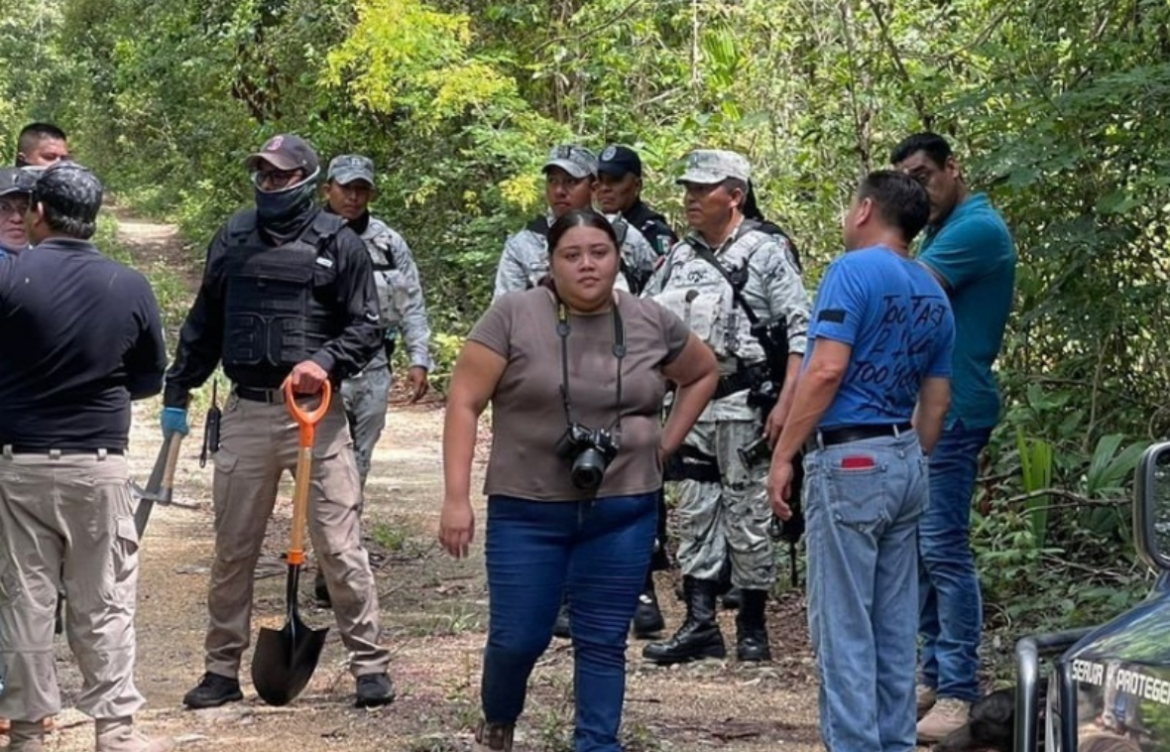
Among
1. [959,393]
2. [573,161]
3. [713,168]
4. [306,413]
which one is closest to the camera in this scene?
[959,393]

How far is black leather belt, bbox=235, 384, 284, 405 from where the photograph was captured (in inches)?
264

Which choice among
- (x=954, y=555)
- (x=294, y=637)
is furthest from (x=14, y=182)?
(x=954, y=555)

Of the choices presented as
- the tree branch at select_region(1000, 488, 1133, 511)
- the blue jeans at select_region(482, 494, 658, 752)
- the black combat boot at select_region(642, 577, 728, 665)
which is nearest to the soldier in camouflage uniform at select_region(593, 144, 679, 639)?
the black combat boot at select_region(642, 577, 728, 665)

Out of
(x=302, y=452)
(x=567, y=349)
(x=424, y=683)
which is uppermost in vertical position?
(x=567, y=349)

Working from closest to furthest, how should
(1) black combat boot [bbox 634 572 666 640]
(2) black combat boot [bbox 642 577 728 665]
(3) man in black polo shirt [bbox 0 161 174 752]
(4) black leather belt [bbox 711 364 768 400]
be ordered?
(3) man in black polo shirt [bbox 0 161 174 752] → (4) black leather belt [bbox 711 364 768 400] → (2) black combat boot [bbox 642 577 728 665] → (1) black combat boot [bbox 634 572 666 640]

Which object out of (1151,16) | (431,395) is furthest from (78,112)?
(1151,16)

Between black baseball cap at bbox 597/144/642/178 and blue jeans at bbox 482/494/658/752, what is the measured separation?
3.08 metres

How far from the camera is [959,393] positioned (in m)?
6.29

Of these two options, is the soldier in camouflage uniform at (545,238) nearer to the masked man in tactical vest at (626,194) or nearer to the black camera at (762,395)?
the masked man in tactical vest at (626,194)

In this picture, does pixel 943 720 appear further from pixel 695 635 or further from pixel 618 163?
pixel 618 163

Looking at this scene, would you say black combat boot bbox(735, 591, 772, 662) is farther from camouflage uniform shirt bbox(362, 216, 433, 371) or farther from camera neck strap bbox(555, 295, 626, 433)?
camera neck strap bbox(555, 295, 626, 433)

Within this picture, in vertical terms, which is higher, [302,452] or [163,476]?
[302,452]

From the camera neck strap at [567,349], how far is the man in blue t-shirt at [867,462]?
51 centimetres

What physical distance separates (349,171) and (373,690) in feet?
8.96
